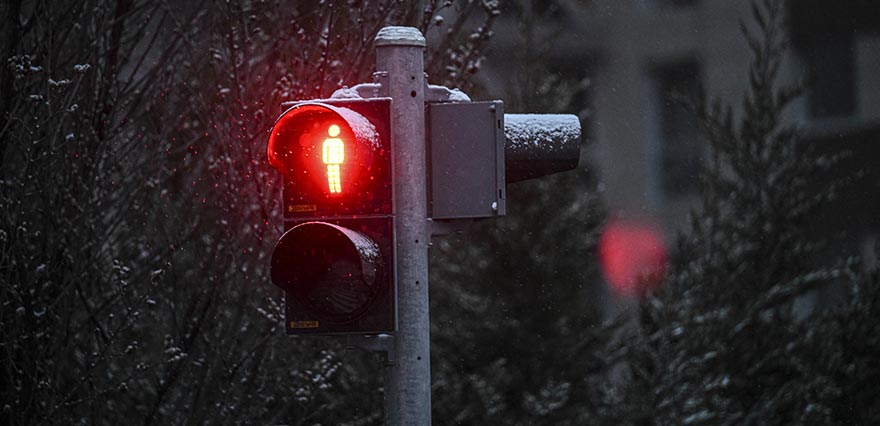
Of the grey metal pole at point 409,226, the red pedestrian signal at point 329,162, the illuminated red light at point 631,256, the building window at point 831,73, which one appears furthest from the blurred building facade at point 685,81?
the red pedestrian signal at point 329,162

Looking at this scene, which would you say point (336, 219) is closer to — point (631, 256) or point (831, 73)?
point (631, 256)

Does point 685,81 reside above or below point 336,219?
above

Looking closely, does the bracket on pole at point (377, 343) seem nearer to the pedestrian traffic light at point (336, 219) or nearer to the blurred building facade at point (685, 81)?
the pedestrian traffic light at point (336, 219)

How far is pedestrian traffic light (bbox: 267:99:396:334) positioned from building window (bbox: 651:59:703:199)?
3884 cm

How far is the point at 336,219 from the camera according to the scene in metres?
5.60

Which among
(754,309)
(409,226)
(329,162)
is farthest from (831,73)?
(329,162)

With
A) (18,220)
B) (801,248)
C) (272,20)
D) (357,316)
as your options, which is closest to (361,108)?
(357,316)

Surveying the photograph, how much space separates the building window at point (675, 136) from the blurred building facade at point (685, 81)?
0.03m

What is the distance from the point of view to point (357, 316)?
554cm

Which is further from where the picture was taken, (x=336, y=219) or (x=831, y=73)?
(x=831, y=73)

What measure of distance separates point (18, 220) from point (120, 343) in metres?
1.83

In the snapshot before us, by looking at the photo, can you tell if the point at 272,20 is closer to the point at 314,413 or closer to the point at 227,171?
the point at 227,171

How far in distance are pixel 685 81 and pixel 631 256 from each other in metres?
9.10

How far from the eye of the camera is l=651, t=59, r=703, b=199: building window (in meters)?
44.4
